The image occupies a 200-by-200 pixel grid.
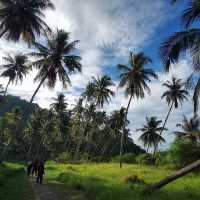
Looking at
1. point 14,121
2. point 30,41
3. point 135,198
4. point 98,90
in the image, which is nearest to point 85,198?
point 135,198

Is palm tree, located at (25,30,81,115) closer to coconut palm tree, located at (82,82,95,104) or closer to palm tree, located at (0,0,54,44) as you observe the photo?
palm tree, located at (0,0,54,44)

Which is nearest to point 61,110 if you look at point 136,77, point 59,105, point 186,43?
point 59,105

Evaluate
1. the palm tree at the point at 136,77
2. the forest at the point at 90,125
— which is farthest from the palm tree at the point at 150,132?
the palm tree at the point at 136,77

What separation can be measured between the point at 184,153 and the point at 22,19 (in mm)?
18690

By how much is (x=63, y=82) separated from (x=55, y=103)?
124 ft

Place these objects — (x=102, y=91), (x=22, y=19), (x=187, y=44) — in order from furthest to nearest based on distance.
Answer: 1. (x=102, y=91)
2. (x=22, y=19)
3. (x=187, y=44)

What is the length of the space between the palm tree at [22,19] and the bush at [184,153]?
53.0 ft

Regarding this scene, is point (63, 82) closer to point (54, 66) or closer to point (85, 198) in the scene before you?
point (54, 66)

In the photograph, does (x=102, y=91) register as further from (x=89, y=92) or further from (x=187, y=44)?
(x=187, y=44)

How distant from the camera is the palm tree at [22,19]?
23.0m

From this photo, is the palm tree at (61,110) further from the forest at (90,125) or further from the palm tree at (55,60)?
the palm tree at (55,60)

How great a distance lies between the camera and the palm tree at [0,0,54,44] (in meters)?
23.0

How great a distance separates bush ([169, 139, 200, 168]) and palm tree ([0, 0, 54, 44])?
16.2m

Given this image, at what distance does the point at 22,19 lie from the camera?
23531mm
